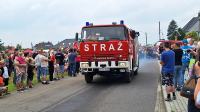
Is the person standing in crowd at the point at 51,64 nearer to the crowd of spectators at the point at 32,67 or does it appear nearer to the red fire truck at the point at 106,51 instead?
the crowd of spectators at the point at 32,67

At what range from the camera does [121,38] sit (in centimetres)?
1994

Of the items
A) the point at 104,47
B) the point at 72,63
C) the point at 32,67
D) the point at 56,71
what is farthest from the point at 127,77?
the point at 72,63

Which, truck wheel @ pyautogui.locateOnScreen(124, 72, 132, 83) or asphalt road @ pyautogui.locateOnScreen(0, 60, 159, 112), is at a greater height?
truck wheel @ pyautogui.locateOnScreen(124, 72, 132, 83)

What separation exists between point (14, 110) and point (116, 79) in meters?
10.4

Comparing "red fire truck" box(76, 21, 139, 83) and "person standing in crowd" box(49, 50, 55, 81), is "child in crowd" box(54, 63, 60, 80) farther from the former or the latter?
"red fire truck" box(76, 21, 139, 83)

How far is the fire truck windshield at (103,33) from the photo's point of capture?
19969mm

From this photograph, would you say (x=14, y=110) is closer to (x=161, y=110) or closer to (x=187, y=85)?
(x=161, y=110)

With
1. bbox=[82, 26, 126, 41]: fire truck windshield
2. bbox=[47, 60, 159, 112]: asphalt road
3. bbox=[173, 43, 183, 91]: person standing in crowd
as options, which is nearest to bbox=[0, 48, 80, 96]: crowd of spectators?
bbox=[82, 26, 126, 41]: fire truck windshield

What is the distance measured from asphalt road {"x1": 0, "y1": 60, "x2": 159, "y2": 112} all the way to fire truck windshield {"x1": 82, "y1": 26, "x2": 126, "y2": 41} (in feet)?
6.86

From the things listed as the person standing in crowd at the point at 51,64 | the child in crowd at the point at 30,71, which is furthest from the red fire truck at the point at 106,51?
the person standing in crowd at the point at 51,64

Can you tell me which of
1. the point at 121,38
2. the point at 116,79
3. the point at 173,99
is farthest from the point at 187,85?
the point at 116,79

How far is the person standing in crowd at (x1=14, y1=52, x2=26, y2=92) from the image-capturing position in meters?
18.0

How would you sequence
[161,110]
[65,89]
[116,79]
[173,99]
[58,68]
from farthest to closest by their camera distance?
[58,68] → [116,79] → [65,89] → [173,99] → [161,110]

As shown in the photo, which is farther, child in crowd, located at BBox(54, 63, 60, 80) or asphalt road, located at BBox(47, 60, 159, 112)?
child in crowd, located at BBox(54, 63, 60, 80)
